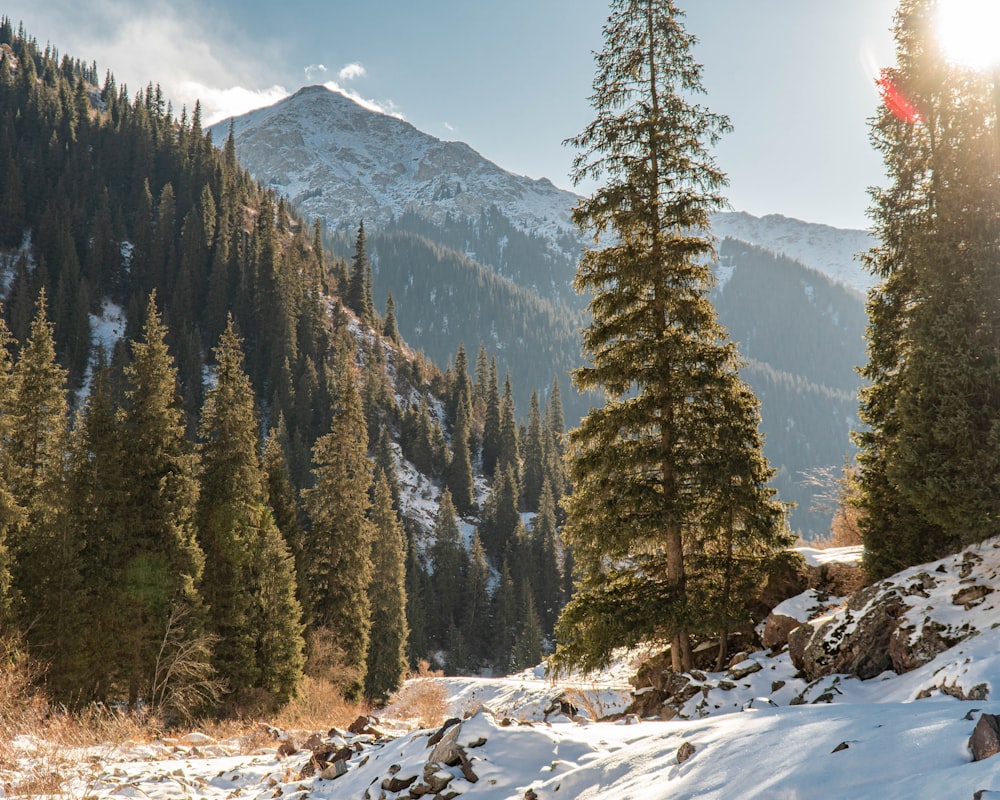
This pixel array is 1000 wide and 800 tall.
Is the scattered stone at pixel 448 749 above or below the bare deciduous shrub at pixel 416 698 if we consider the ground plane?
above

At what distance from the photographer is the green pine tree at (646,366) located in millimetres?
12406

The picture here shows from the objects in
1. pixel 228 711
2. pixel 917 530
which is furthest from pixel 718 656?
pixel 228 711

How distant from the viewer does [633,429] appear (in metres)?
12.9

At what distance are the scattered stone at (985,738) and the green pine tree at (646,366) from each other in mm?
7823

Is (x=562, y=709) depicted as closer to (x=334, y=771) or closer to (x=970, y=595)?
(x=334, y=771)

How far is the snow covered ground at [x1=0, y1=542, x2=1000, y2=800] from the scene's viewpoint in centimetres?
445

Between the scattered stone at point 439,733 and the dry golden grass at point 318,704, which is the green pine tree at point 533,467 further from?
the scattered stone at point 439,733

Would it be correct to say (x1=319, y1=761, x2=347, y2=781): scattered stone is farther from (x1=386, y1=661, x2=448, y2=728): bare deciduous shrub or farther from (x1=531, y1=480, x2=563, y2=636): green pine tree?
(x1=531, y1=480, x2=563, y2=636): green pine tree

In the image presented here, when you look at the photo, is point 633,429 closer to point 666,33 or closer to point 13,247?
point 666,33

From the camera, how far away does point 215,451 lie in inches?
1041

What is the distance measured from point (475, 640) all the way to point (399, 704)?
47.4 m

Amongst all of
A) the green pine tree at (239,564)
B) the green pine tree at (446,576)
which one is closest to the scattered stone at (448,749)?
the green pine tree at (239,564)

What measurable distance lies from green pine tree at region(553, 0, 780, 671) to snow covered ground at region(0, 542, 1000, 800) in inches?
75.3

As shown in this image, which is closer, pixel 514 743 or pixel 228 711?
pixel 514 743
